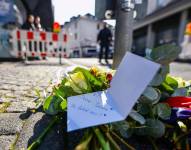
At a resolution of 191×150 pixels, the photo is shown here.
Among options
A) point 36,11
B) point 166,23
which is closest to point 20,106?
point 36,11

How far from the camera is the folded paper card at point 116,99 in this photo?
902 mm

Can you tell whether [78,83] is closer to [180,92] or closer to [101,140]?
[101,140]

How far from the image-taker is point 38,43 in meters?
8.30

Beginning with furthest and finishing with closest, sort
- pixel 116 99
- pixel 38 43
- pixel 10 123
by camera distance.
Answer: pixel 38 43
pixel 10 123
pixel 116 99

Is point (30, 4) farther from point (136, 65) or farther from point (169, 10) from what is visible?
point (169, 10)

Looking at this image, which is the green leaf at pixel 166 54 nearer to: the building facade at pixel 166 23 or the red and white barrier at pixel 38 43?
the red and white barrier at pixel 38 43

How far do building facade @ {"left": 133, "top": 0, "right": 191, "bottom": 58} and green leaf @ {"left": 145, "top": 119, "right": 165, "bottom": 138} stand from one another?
15.4 metres

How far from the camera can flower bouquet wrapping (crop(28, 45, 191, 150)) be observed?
1.06 meters

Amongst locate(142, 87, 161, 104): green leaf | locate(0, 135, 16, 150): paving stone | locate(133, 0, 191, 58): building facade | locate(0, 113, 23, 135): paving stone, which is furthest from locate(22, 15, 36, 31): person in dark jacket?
locate(133, 0, 191, 58): building facade

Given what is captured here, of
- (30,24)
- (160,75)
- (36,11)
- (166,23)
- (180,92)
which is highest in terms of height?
(166,23)

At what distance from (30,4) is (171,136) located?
10.3 meters

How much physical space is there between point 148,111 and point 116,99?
228 mm

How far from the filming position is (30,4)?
410 inches

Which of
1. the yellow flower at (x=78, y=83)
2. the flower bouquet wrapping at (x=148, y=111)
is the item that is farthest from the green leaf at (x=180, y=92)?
the yellow flower at (x=78, y=83)
